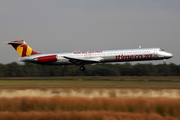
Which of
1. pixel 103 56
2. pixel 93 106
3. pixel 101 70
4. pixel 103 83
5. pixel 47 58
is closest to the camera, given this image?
pixel 93 106

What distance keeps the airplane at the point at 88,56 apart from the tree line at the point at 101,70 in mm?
10007

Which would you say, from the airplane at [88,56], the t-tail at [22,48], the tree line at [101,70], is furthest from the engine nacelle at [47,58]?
the tree line at [101,70]

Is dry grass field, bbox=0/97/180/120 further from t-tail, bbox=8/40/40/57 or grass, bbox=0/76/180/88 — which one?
t-tail, bbox=8/40/40/57

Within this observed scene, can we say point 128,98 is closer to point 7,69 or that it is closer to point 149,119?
point 149,119

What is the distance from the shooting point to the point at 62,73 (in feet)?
266

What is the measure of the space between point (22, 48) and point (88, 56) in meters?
13.4

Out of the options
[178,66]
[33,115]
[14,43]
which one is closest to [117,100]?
[33,115]

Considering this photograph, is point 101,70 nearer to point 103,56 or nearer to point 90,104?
point 103,56

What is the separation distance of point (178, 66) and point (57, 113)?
5478 cm

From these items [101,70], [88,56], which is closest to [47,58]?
[88,56]

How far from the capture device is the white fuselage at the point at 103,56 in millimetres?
45878

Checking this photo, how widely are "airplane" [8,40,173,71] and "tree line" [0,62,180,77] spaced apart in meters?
10.0

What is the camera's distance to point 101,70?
60.2 metres

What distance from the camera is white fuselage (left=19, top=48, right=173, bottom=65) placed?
45.9 meters
